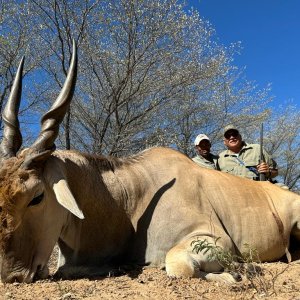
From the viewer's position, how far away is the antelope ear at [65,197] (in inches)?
122

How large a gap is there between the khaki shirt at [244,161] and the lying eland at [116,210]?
70.3 inches

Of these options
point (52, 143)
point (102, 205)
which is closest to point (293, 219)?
point (102, 205)

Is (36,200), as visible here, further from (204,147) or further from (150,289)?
(204,147)

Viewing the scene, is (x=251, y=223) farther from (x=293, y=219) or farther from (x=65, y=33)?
(x=65, y=33)

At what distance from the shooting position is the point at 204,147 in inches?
277

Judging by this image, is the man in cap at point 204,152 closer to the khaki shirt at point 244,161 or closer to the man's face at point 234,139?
the khaki shirt at point 244,161

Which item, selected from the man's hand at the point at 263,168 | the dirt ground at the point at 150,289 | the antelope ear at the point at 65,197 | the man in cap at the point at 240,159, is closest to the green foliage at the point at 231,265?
the dirt ground at the point at 150,289

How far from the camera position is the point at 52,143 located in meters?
3.51

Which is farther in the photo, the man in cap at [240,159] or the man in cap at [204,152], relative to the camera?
the man in cap at [204,152]

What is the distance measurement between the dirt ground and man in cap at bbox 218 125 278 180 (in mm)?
3275

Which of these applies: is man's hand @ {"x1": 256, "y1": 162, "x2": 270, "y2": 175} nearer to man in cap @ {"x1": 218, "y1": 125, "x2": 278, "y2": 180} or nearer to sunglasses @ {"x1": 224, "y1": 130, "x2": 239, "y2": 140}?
man in cap @ {"x1": 218, "y1": 125, "x2": 278, "y2": 180}

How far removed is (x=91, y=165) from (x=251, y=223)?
62.6 inches

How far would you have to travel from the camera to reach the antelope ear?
311 cm

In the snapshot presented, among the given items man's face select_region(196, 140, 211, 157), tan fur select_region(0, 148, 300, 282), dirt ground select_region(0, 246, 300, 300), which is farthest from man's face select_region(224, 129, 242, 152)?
dirt ground select_region(0, 246, 300, 300)
